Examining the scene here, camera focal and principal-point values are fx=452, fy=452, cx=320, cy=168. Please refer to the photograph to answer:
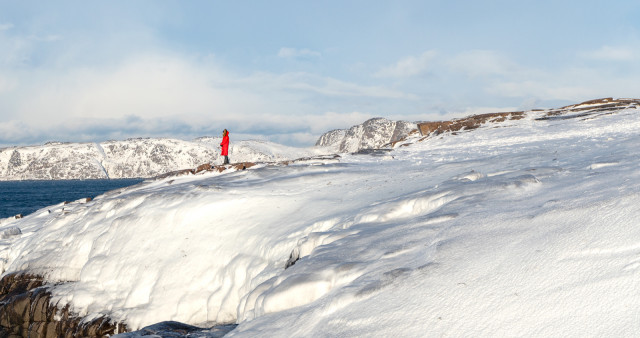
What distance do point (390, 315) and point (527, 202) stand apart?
4.10 meters

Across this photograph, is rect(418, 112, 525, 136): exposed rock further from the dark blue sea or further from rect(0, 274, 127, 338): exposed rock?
the dark blue sea

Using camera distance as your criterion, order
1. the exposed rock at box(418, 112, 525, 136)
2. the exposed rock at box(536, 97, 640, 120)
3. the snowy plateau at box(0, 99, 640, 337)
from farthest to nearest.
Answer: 1. the exposed rock at box(418, 112, 525, 136)
2. the exposed rock at box(536, 97, 640, 120)
3. the snowy plateau at box(0, 99, 640, 337)

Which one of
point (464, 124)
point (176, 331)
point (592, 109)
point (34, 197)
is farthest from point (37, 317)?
point (34, 197)

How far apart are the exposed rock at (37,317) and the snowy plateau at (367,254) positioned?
1.15 ft

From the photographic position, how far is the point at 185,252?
12352mm

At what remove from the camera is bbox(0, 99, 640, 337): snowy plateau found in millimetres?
4723

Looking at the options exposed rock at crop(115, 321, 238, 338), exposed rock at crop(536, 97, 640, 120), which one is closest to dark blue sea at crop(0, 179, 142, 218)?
exposed rock at crop(115, 321, 238, 338)

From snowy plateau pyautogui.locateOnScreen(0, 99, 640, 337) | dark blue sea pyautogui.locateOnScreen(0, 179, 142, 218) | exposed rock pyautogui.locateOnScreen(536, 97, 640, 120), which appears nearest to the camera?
snowy plateau pyautogui.locateOnScreen(0, 99, 640, 337)

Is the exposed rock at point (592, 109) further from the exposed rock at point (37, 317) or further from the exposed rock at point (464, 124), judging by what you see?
the exposed rock at point (37, 317)

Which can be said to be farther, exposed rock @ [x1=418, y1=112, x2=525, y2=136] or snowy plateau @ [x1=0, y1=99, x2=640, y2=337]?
exposed rock @ [x1=418, y1=112, x2=525, y2=136]

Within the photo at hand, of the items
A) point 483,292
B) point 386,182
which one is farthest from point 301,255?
point 386,182

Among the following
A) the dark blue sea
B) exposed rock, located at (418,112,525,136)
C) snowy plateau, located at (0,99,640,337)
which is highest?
exposed rock, located at (418,112,525,136)

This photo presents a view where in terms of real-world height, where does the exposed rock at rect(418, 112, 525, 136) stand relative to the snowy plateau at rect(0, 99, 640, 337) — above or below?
above

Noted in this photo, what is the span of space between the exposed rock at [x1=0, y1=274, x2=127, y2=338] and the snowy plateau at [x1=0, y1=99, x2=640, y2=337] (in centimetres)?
35
